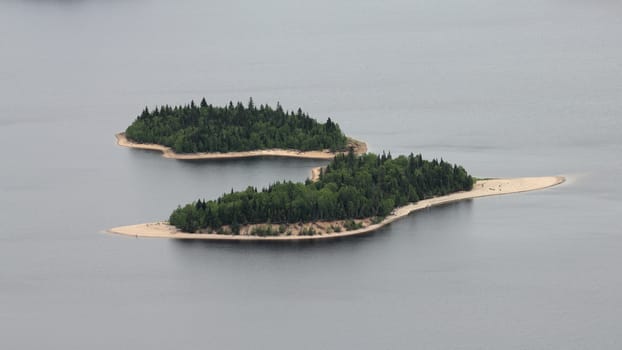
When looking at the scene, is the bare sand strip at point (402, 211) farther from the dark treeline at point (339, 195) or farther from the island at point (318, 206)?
the dark treeline at point (339, 195)

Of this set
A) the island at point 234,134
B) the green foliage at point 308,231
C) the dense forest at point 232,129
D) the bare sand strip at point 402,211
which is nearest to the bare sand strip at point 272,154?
the island at point 234,134

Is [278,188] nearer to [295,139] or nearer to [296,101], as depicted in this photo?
[295,139]

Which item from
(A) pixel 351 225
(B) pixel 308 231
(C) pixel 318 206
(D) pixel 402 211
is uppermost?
(C) pixel 318 206

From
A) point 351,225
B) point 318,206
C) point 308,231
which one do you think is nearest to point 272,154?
point 318,206

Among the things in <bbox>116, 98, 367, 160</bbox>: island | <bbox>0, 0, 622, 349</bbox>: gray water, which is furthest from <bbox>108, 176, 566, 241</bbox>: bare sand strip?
<bbox>116, 98, 367, 160</bbox>: island

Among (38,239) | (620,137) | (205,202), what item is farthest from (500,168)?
(38,239)

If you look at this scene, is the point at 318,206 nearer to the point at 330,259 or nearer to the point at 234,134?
the point at 330,259
